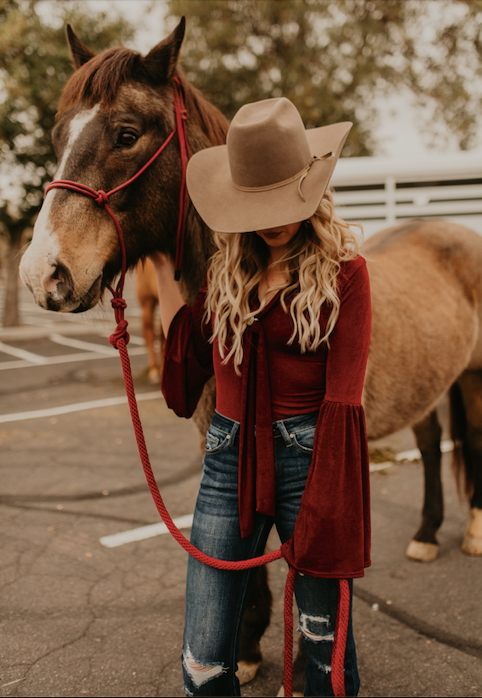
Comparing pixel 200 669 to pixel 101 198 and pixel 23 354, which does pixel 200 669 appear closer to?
pixel 101 198

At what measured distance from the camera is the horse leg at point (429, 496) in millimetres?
3168

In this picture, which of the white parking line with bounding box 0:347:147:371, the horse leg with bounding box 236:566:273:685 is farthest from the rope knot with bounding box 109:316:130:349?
the white parking line with bounding box 0:347:147:371

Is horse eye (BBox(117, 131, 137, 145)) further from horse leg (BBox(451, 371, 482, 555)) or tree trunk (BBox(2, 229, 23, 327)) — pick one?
tree trunk (BBox(2, 229, 23, 327))

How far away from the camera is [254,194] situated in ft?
4.84

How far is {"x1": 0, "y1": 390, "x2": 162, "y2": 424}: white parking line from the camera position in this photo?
610 cm

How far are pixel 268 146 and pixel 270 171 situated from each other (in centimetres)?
7

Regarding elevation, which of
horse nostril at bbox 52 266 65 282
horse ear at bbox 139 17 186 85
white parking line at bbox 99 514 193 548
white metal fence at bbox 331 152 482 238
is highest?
white metal fence at bbox 331 152 482 238

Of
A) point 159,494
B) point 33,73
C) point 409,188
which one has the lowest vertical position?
point 159,494

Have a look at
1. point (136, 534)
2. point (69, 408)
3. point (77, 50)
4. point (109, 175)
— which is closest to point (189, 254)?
point (109, 175)

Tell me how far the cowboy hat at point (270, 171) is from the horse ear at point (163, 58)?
46cm

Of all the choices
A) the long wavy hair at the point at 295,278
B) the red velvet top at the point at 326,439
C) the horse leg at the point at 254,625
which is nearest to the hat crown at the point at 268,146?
the long wavy hair at the point at 295,278

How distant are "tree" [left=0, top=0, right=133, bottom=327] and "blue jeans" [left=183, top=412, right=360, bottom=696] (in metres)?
8.90

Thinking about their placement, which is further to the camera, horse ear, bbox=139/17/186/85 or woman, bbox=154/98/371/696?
horse ear, bbox=139/17/186/85

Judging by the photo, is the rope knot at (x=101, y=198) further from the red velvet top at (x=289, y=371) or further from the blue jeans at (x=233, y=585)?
the blue jeans at (x=233, y=585)
